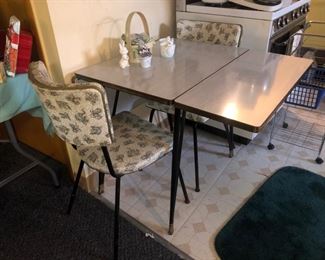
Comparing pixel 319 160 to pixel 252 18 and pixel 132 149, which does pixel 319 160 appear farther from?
pixel 132 149

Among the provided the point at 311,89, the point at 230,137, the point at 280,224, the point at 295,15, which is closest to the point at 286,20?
the point at 295,15

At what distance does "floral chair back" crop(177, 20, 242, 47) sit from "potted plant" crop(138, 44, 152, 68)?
595 millimetres

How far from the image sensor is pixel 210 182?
6.07 ft

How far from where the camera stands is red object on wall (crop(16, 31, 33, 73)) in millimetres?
1354

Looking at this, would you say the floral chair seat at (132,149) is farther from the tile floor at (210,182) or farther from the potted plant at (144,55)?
the tile floor at (210,182)

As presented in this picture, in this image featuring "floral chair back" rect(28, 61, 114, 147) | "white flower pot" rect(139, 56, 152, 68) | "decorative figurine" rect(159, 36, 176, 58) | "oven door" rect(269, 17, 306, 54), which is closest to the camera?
"floral chair back" rect(28, 61, 114, 147)

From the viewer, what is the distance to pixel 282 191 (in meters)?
1.74

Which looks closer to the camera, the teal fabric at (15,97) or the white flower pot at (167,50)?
the teal fabric at (15,97)

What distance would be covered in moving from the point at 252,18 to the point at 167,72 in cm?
79

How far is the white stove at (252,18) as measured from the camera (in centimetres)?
178

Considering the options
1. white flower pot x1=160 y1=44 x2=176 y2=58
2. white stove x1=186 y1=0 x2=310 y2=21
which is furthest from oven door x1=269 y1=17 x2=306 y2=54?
white flower pot x1=160 y1=44 x2=176 y2=58

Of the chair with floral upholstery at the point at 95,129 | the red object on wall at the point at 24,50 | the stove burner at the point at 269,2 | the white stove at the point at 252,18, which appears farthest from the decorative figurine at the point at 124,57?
the stove burner at the point at 269,2

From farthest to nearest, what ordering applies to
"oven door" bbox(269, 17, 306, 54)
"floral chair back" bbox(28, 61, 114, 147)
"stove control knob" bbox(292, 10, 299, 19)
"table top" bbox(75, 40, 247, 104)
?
1. "stove control knob" bbox(292, 10, 299, 19)
2. "oven door" bbox(269, 17, 306, 54)
3. "table top" bbox(75, 40, 247, 104)
4. "floral chair back" bbox(28, 61, 114, 147)

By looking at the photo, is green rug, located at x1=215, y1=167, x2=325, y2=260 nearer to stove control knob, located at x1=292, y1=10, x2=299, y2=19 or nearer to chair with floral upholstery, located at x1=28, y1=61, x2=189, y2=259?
chair with floral upholstery, located at x1=28, y1=61, x2=189, y2=259
